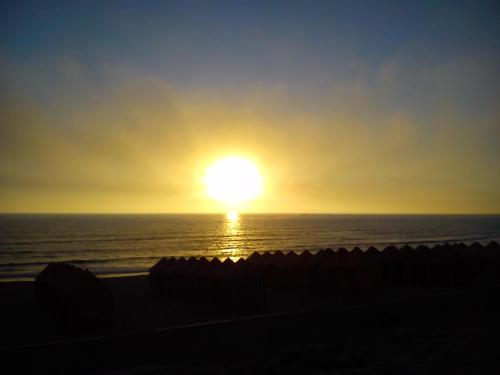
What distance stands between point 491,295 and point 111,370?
12.9m

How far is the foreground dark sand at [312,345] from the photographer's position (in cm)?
879

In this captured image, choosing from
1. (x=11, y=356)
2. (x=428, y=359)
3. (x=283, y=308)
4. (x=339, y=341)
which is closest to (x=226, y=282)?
(x=283, y=308)

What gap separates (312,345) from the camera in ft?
36.6

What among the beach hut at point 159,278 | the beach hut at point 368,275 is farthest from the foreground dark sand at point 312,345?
the beach hut at point 159,278

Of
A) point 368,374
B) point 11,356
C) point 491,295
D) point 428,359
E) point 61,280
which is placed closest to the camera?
point 11,356

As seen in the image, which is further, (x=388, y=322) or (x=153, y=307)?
(x=153, y=307)

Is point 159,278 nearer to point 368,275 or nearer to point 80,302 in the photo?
point 80,302

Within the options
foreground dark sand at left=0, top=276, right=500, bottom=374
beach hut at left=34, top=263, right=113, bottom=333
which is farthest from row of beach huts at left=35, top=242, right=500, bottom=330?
foreground dark sand at left=0, top=276, right=500, bottom=374

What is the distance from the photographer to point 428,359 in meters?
10.5

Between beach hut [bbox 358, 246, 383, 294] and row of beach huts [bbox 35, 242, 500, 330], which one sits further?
beach hut [bbox 358, 246, 383, 294]

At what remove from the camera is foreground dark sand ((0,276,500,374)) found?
8.79 meters

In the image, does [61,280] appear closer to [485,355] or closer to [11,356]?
[11,356]

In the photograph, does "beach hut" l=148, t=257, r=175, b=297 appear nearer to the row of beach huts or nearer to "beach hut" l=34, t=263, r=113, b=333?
the row of beach huts

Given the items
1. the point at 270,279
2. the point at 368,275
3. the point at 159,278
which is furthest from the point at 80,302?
the point at 368,275
